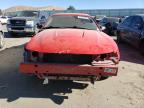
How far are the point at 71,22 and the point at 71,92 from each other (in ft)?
7.58

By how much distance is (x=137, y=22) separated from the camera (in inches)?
452

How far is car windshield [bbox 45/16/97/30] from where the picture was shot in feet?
25.3

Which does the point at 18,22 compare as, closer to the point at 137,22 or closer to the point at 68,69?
the point at 137,22

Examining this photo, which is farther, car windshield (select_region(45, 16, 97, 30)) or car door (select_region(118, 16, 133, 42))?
car door (select_region(118, 16, 133, 42))

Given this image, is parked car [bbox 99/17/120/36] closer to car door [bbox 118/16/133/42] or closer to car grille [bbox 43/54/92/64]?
car door [bbox 118/16/133/42]

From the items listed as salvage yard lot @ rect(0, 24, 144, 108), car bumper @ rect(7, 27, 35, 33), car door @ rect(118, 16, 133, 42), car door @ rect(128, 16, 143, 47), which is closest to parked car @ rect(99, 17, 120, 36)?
car bumper @ rect(7, 27, 35, 33)

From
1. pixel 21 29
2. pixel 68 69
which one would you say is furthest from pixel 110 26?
pixel 68 69

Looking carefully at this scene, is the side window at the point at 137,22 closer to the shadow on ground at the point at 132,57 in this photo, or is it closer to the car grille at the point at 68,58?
the shadow on ground at the point at 132,57

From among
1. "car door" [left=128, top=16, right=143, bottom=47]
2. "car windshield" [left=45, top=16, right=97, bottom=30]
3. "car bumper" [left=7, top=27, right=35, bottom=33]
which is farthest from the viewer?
"car bumper" [left=7, top=27, right=35, bottom=33]

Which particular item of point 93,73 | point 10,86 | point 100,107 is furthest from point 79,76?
point 10,86

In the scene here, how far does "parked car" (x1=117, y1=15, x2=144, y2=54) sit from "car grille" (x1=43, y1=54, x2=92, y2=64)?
5040 millimetres

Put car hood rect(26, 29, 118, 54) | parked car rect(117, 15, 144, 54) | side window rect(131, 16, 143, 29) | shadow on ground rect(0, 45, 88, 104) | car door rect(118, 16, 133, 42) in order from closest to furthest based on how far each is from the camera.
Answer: car hood rect(26, 29, 118, 54), shadow on ground rect(0, 45, 88, 104), parked car rect(117, 15, 144, 54), side window rect(131, 16, 143, 29), car door rect(118, 16, 133, 42)

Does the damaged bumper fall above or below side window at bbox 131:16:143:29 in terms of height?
below

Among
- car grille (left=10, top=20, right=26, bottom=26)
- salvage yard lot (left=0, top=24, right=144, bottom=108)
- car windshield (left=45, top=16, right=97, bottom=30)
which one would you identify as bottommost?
salvage yard lot (left=0, top=24, right=144, bottom=108)
